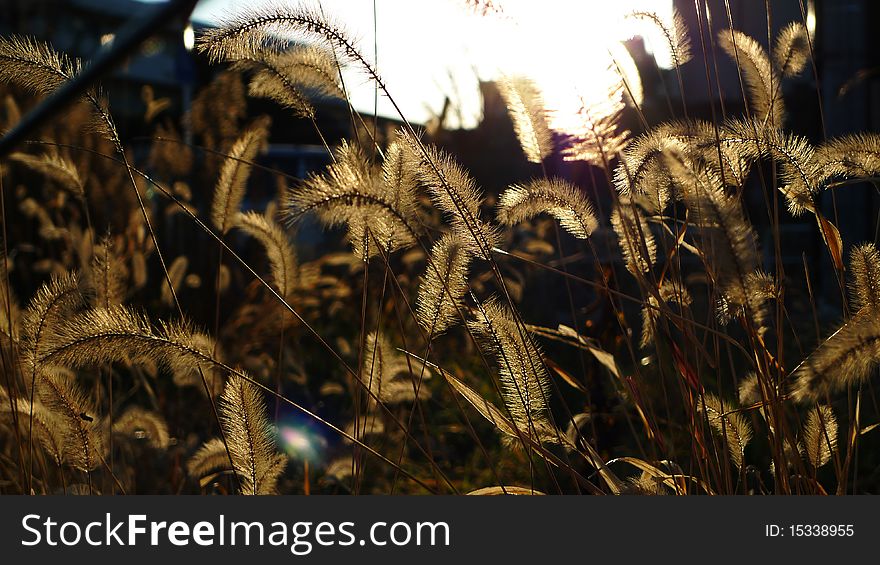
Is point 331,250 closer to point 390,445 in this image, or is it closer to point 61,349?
point 390,445

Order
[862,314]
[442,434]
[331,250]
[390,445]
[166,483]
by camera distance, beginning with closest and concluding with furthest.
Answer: [862,314] → [166,483] → [390,445] → [442,434] → [331,250]

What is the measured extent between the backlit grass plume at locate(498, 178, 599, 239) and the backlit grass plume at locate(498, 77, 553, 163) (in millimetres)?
66

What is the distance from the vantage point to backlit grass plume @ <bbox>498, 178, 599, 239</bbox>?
50.0 inches

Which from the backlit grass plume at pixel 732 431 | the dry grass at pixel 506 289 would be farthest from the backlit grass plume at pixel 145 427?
the backlit grass plume at pixel 732 431

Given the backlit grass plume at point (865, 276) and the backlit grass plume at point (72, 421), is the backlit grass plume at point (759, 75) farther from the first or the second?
the backlit grass plume at point (72, 421)

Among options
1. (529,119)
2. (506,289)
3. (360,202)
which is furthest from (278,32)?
(506,289)

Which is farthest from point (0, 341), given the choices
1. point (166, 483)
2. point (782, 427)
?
point (782, 427)

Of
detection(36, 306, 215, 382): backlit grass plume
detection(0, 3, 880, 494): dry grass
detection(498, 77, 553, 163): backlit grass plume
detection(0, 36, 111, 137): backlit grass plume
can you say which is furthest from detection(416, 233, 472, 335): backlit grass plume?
detection(0, 36, 111, 137): backlit grass plume

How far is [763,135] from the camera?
1265 millimetres

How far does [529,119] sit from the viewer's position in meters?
1.38

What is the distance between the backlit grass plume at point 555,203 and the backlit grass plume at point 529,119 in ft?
0.22

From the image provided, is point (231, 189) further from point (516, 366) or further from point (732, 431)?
point (732, 431)

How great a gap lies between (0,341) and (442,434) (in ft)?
5.82

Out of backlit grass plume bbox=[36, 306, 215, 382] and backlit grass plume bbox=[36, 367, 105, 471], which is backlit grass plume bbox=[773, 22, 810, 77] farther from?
backlit grass plume bbox=[36, 367, 105, 471]
